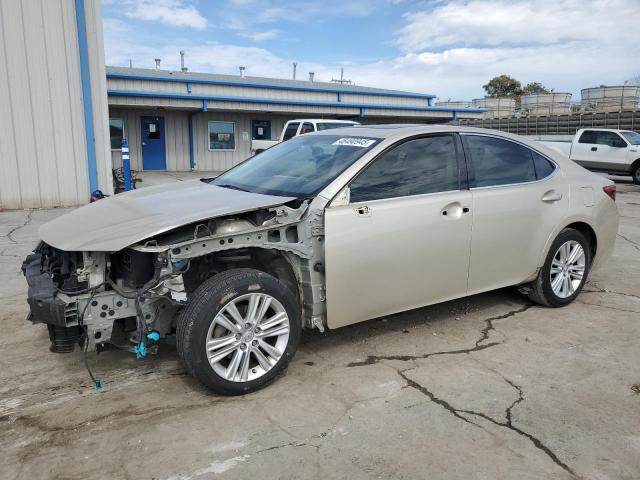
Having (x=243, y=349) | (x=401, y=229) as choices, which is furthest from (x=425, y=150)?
(x=243, y=349)

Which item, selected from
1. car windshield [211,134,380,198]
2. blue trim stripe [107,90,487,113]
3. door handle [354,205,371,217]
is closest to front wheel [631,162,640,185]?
blue trim stripe [107,90,487,113]

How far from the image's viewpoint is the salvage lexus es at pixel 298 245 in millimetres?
3195

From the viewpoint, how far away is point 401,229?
151 inches

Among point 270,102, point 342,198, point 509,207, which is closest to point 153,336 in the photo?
point 342,198

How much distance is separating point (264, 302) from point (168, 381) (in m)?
0.88

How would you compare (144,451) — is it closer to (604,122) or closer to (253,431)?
(253,431)

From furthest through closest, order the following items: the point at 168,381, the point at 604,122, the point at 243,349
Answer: the point at 604,122 < the point at 168,381 < the point at 243,349

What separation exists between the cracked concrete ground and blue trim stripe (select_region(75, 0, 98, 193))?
24.4 feet

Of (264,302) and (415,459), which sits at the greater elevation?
(264,302)

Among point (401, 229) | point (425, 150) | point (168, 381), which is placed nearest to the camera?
point (168, 381)

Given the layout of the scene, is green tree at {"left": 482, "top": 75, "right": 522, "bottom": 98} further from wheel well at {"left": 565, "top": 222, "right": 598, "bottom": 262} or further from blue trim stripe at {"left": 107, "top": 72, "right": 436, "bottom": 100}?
wheel well at {"left": 565, "top": 222, "right": 598, "bottom": 262}

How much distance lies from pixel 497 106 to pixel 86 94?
31.5m

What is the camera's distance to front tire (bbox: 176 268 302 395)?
3166 mm

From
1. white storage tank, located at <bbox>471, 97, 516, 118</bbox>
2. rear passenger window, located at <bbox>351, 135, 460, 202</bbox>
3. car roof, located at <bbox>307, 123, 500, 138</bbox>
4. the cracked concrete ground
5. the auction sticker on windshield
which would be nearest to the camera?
the cracked concrete ground
